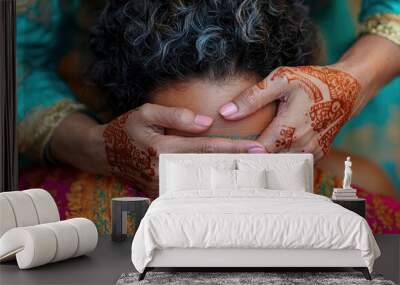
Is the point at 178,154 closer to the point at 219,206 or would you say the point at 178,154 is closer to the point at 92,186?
the point at 92,186

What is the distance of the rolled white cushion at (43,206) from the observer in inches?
219

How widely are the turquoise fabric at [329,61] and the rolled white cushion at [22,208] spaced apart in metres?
1.52

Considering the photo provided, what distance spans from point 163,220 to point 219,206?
44 centimetres

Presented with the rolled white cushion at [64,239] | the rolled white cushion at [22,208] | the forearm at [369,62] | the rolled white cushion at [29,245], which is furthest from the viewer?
the forearm at [369,62]

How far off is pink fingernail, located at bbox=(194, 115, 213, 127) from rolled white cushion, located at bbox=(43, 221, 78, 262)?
5.79 ft

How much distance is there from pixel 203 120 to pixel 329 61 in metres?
1.36

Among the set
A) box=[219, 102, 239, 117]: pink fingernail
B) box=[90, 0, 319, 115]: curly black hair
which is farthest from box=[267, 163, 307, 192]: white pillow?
box=[90, 0, 319, 115]: curly black hair

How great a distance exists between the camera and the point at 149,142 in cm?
663

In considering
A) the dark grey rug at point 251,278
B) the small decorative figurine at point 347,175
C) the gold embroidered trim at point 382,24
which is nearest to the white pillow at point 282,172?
the small decorative figurine at point 347,175

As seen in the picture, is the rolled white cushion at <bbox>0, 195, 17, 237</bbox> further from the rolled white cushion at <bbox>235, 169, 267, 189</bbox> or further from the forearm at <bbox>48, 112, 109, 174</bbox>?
the rolled white cushion at <bbox>235, 169, 267, 189</bbox>

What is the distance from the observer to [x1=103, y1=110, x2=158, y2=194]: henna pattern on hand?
21.9ft

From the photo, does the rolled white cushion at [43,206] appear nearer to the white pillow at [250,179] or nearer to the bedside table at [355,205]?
the white pillow at [250,179]

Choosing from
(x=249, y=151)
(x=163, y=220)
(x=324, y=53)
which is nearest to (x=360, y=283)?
(x=163, y=220)

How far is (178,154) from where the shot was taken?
6.48m
